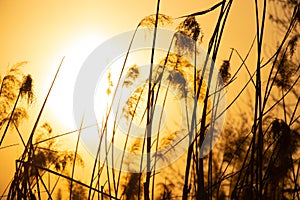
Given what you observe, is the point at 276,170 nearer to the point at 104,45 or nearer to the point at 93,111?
the point at 93,111

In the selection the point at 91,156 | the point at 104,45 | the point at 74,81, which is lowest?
the point at 91,156

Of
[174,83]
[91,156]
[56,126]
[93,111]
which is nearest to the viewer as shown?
[174,83]

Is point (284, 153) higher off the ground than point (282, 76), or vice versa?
point (282, 76)

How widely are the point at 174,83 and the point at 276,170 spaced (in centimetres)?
51

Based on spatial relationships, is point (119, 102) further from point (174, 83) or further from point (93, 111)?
point (174, 83)

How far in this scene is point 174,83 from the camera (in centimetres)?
171

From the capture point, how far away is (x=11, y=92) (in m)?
2.01

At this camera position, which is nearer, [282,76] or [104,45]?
[282,76]

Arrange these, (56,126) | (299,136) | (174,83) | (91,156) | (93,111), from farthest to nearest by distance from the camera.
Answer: (56,126)
(91,156)
(93,111)
(299,136)
(174,83)

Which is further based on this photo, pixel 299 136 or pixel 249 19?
pixel 249 19

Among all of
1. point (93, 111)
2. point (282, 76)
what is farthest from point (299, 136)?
point (93, 111)

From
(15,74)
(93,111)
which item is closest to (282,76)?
(93,111)

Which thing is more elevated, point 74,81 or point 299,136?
point 74,81

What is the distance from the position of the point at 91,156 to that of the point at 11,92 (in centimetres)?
50
